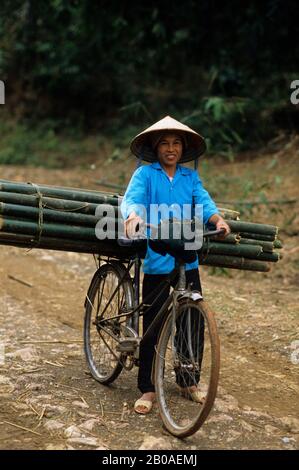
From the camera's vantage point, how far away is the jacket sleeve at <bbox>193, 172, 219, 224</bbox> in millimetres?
3844

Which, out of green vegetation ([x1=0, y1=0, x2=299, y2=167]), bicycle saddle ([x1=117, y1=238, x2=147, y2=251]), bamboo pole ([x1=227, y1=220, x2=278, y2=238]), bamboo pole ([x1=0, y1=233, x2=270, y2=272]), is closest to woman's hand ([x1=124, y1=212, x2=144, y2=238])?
bicycle saddle ([x1=117, y1=238, x2=147, y2=251])

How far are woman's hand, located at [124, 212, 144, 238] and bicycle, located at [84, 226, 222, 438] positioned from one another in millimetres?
117

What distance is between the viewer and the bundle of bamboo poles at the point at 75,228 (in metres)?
3.92

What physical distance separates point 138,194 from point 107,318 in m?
0.93

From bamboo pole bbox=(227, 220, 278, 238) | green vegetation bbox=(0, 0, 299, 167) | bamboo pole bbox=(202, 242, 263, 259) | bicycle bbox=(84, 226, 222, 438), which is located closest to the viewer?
bicycle bbox=(84, 226, 222, 438)

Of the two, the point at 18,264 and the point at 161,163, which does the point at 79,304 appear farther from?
the point at 161,163

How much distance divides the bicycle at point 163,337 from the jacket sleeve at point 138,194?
0.65ft

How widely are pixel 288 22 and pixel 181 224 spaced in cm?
703

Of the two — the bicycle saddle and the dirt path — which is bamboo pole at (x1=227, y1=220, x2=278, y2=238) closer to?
the bicycle saddle

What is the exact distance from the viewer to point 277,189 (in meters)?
9.60

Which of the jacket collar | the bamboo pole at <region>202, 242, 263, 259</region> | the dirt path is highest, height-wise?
the jacket collar

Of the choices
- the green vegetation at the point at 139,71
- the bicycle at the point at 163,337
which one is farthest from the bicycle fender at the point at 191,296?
the green vegetation at the point at 139,71

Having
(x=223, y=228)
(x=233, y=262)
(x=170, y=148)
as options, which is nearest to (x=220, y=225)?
(x=223, y=228)

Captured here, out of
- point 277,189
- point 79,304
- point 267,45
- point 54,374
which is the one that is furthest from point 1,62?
point 54,374
